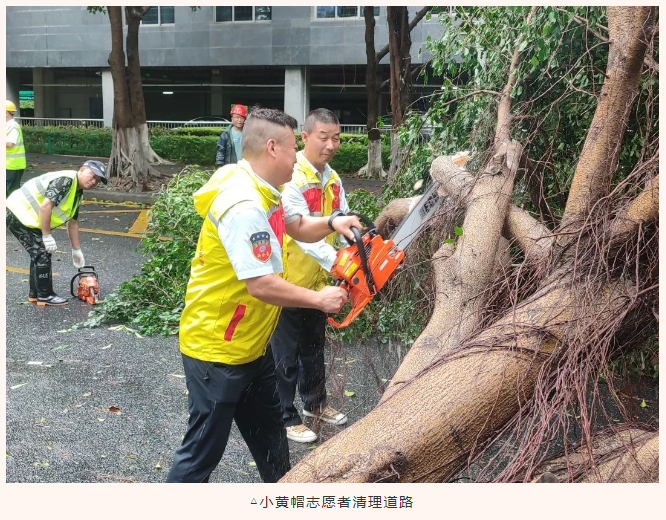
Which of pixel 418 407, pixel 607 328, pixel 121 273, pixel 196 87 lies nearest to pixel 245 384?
pixel 418 407

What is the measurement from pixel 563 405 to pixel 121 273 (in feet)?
18.9

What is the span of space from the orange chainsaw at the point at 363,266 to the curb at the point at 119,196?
1054 centimetres

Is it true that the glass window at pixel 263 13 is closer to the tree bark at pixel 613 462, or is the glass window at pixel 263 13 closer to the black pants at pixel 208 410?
the black pants at pixel 208 410

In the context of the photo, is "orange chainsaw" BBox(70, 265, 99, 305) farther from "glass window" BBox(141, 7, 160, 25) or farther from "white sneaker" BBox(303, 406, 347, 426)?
"glass window" BBox(141, 7, 160, 25)

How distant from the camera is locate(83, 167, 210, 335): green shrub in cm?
585

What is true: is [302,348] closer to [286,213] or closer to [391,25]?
[286,213]

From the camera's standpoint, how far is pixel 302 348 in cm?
401

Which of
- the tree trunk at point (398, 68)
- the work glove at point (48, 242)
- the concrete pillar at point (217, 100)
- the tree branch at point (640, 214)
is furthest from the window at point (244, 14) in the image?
the tree branch at point (640, 214)

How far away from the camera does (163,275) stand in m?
6.02

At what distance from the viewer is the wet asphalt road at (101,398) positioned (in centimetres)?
354

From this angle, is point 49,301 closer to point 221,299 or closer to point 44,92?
point 221,299

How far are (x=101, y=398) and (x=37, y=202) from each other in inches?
103

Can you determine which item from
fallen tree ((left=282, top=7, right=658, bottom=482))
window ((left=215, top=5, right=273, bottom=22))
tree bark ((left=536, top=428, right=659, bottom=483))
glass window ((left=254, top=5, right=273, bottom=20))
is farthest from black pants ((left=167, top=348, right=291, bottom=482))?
glass window ((left=254, top=5, right=273, bottom=20))

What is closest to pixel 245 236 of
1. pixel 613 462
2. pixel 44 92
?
pixel 613 462
